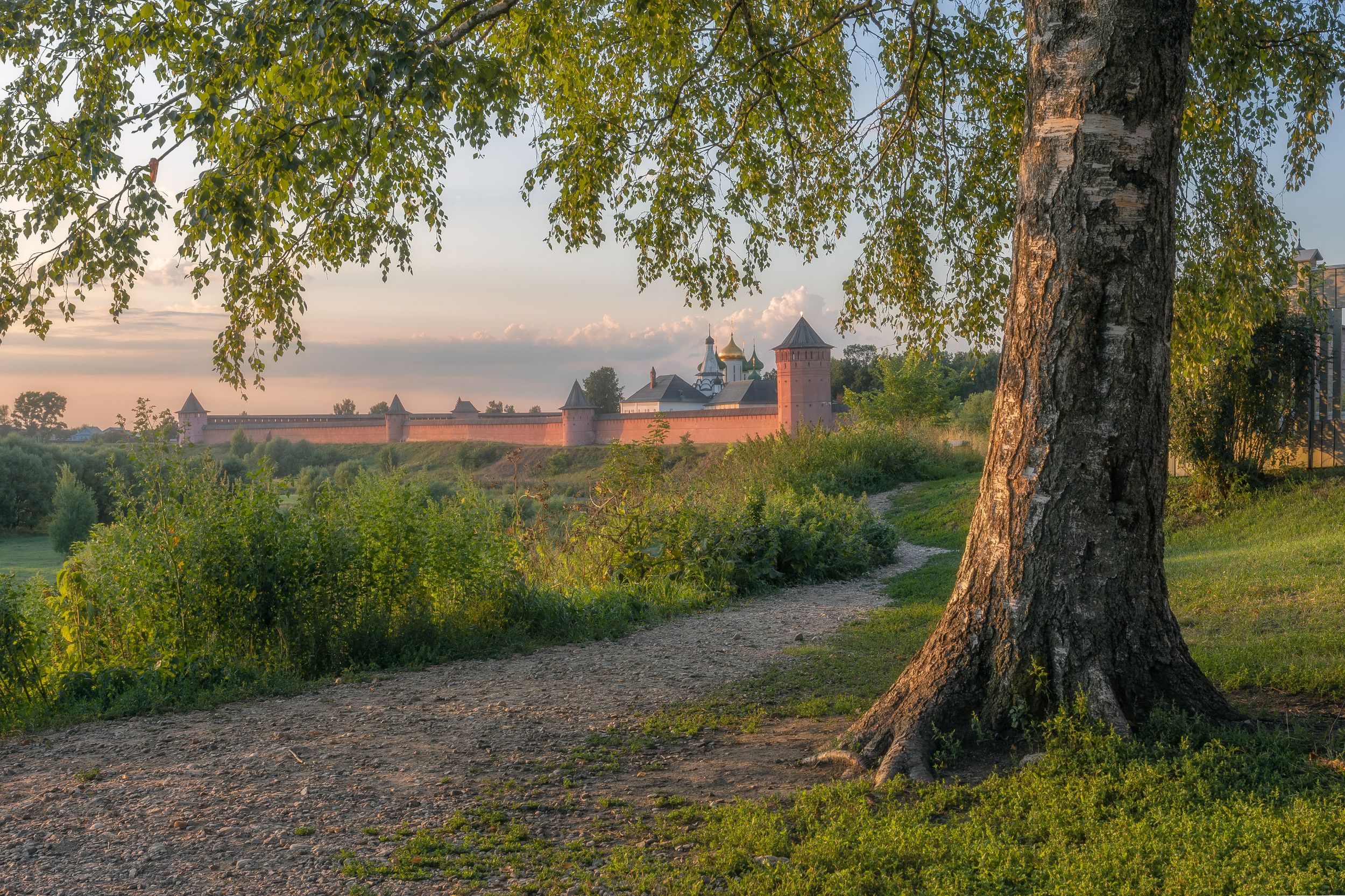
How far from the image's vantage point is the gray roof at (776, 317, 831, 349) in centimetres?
4538

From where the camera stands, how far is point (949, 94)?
6.84 metres

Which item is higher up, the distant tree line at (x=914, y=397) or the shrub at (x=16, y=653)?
the distant tree line at (x=914, y=397)

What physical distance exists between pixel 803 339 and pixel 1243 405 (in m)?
33.9

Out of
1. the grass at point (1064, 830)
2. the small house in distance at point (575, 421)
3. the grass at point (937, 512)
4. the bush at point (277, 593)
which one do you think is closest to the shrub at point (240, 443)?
the small house in distance at point (575, 421)

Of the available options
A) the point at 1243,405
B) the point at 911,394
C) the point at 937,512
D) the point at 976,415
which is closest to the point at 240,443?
the point at 911,394

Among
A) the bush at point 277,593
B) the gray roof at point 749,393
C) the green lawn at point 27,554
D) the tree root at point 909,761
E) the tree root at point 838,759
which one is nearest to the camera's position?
the tree root at point 909,761

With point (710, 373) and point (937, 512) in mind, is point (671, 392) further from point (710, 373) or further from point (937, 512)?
point (937, 512)

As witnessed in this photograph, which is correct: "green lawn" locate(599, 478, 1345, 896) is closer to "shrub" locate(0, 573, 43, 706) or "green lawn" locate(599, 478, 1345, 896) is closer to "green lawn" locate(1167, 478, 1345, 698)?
"green lawn" locate(1167, 478, 1345, 698)

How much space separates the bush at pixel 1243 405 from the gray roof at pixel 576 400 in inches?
1651

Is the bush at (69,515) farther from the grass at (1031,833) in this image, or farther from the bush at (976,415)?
the bush at (976,415)

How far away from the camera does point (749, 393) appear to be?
66.0 m

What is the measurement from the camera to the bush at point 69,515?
56.8 feet

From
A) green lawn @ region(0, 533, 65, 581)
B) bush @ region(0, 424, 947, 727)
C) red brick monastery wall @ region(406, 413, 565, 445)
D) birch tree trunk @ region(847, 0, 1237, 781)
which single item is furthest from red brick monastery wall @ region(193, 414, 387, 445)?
birch tree trunk @ region(847, 0, 1237, 781)

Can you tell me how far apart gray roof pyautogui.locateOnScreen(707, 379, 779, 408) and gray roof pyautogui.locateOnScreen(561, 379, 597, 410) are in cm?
1411
